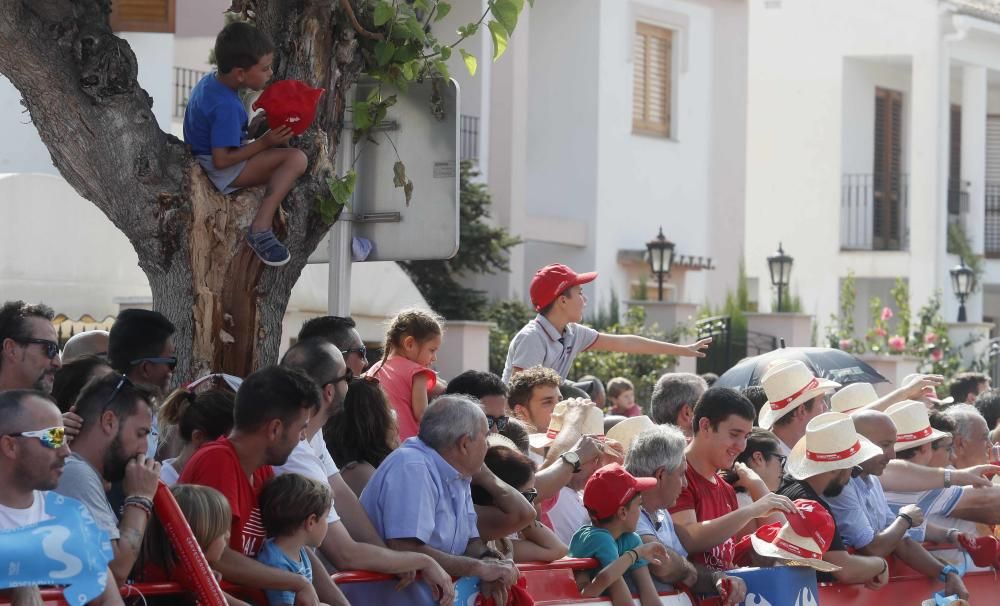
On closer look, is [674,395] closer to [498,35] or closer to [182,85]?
[498,35]

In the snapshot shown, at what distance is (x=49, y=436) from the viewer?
16.9 feet

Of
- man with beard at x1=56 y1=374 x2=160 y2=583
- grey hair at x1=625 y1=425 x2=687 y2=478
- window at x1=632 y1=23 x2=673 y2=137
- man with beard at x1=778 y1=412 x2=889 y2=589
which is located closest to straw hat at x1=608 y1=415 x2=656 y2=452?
man with beard at x1=778 y1=412 x2=889 y2=589

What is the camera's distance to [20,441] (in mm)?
5109

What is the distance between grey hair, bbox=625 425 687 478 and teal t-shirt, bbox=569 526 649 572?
36cm

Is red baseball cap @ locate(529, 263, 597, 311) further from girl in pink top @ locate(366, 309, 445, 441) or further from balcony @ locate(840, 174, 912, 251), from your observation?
balcony @ locate(840, 174, 912, 251)

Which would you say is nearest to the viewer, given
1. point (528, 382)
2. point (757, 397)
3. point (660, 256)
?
point (528, 382)

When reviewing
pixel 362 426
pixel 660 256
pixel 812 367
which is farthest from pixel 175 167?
pixel 660 256

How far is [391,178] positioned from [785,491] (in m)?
2.49

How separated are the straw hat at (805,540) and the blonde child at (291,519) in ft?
8.94

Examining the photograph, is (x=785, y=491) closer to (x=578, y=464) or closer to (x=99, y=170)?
(x=578, y=464)

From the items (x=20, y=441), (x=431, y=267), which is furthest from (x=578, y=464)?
(x=431, y=267)

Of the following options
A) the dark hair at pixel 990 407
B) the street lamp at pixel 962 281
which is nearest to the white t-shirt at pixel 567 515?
Result: the dark hair at pixel 990 407

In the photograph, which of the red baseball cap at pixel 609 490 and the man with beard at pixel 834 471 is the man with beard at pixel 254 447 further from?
the man with beard at pixel 834 471

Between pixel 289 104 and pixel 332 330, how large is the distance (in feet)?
3.83
